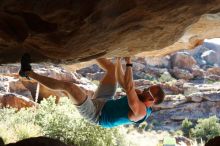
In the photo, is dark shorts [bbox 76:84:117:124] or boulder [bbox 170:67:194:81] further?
boulder [bbox 170:67:194:81]

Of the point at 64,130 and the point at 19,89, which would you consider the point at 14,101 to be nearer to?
the point at 19,89

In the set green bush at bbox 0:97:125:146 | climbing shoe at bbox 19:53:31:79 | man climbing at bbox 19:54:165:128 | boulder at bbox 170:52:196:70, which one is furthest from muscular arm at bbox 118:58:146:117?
boulder at bbox 170:52:196:70

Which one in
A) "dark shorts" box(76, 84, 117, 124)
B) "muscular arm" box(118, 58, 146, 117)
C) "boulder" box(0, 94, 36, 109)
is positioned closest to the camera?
"muscular arm" box(118, 58, 146, 117)

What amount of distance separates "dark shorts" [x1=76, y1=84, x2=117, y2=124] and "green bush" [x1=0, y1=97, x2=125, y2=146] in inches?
318

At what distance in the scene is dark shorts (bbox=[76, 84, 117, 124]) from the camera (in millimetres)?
6668

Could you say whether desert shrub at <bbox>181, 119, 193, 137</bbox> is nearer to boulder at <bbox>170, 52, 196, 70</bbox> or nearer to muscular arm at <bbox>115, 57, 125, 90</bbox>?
boulder at <bbox>170, 52, 196, 70</bbox>

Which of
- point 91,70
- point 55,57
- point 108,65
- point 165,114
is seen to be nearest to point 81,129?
point 108,65

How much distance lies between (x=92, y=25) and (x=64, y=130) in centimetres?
1138

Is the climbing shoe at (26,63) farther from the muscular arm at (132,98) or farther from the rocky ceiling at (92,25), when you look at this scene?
the muscular arm at (132,98)

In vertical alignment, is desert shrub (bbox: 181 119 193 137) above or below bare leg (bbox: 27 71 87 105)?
below

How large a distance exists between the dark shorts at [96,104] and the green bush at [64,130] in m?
8.08

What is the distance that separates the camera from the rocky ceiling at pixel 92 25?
174 inches

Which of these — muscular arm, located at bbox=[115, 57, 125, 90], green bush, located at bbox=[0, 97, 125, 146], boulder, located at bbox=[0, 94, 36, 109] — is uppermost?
muscular arm, located at bbox=[115, 57, 125, 90]

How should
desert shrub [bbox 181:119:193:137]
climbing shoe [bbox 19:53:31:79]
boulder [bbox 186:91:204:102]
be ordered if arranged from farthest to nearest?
boulder [bbox 186:91:204:102] → desert shrub [bbox 181:119:193:137] → climbing shoe [bbox 19:53:31:79]
